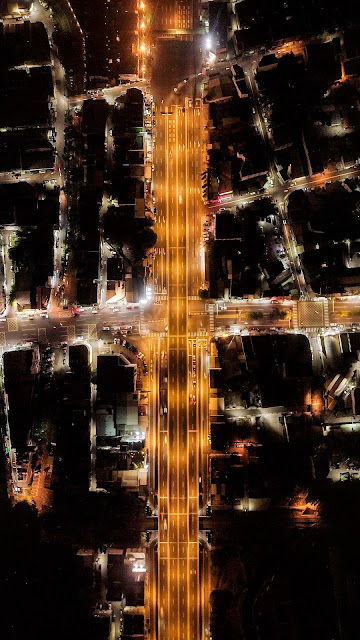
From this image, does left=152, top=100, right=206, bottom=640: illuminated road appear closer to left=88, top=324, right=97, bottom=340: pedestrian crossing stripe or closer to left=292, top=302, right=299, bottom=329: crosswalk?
left=88, top=324, right=97, bottom=340: pedestrian crossing stripe

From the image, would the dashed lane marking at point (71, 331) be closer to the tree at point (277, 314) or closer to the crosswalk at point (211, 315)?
the crosswalk at point (211, 315)

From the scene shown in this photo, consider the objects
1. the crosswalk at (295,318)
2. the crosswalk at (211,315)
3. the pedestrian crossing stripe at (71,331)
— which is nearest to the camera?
the crosswalk at (295,318)

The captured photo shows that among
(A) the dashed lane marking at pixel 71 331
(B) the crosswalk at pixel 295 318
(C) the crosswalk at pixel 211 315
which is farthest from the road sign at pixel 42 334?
(B) the crosswalk at pixel 295 318

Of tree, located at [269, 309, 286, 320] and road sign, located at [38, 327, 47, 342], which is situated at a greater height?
tree, located at [269, 309, 286, 320]

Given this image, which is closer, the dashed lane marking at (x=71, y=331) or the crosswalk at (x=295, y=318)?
the crosswalk at (x=295, y=318)

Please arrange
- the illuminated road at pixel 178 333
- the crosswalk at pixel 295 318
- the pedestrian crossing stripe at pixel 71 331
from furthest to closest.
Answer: the pedestrian crossing stripe at pixel 71 331, the crosswalk at pixel 295 318, the illuminated road at pixel 178 333

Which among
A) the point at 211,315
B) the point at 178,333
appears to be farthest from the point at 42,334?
the point at 211,315

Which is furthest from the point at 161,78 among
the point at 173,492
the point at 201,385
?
the point at 173,492

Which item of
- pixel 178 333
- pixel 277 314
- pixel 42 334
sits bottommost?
pixel 178 333

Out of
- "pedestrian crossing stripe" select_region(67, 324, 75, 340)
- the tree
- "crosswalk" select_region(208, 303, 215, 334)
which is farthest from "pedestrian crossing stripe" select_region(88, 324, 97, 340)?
the tree

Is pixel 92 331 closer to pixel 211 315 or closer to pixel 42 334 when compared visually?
pixel 42 334
